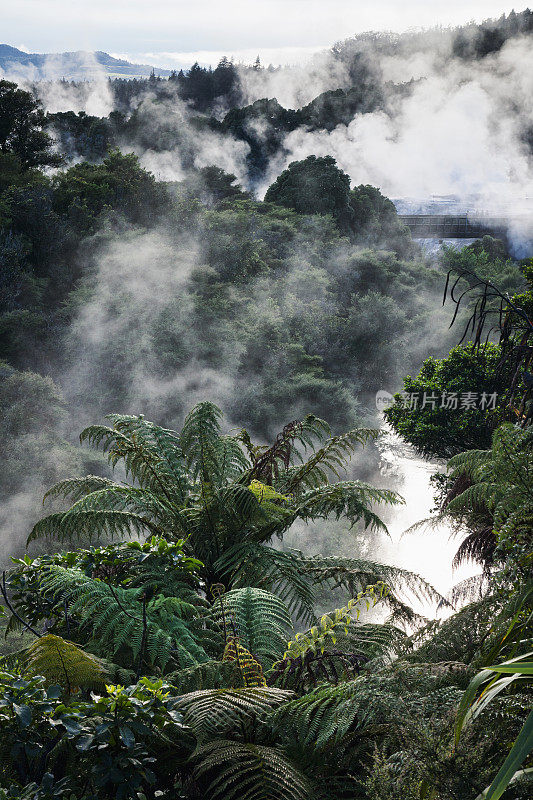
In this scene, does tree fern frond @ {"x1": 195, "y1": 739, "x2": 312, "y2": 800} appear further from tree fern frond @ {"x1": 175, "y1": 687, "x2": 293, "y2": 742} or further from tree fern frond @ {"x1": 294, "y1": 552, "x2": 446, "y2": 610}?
tree fern frond @ {"x1": 294, "y1": 552, "x2": 446, "y2": 610}

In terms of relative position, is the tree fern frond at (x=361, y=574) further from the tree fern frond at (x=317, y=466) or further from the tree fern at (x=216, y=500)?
the tree fern frond at (x=317, y=466)

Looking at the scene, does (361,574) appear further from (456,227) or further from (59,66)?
(59,66)

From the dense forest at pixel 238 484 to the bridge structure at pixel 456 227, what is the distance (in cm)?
165

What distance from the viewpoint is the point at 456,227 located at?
85.2ft

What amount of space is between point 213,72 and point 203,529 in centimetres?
3427

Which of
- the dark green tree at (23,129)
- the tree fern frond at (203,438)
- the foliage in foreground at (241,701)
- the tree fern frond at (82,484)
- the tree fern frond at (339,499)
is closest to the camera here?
the foliage in foreground at (241,701)

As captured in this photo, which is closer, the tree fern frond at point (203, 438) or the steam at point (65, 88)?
the tree fern frond at point (203, 438)

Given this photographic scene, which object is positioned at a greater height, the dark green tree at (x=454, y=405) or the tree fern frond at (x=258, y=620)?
the dark green tree at (x=454, y=405)

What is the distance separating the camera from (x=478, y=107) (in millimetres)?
31672

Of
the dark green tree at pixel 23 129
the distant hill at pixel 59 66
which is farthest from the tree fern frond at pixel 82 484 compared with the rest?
the distant hill at pixel 59 66

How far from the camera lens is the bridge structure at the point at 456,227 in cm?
2584

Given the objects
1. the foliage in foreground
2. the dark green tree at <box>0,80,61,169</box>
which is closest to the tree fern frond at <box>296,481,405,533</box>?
the foliage in foreground

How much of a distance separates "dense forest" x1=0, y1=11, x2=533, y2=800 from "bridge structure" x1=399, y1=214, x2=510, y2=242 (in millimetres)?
1649

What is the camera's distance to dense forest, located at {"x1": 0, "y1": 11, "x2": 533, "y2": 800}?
4.78 ft
